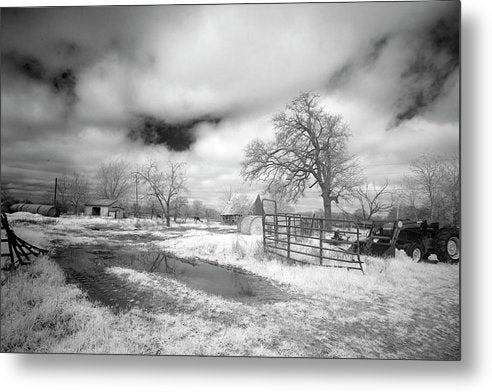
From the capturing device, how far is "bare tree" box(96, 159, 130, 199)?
2504 millimetres

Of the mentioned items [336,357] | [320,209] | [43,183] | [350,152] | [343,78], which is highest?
[343,78]

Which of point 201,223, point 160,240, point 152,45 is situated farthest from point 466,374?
point 152,45

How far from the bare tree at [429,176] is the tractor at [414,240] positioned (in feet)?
0.41

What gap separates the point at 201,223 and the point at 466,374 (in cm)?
233

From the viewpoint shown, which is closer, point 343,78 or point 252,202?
point 343,78

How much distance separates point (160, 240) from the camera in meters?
2.61

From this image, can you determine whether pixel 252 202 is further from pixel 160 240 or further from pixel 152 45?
pixel 152 45

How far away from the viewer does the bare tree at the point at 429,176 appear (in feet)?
7.48

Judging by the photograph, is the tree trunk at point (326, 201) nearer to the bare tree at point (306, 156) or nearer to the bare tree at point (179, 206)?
the bare tree at point (306, 156)

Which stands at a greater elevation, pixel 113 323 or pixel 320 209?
pixel 320 209

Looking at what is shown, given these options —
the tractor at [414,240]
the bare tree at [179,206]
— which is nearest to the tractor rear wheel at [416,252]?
the tractor at [414,240]

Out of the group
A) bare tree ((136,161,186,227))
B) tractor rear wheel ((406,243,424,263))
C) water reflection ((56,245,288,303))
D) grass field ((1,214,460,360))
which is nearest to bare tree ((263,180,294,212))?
grass field ((1,214,460,360))

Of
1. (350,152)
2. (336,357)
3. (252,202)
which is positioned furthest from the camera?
(252,202)

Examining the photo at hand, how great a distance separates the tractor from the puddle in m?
0.82
